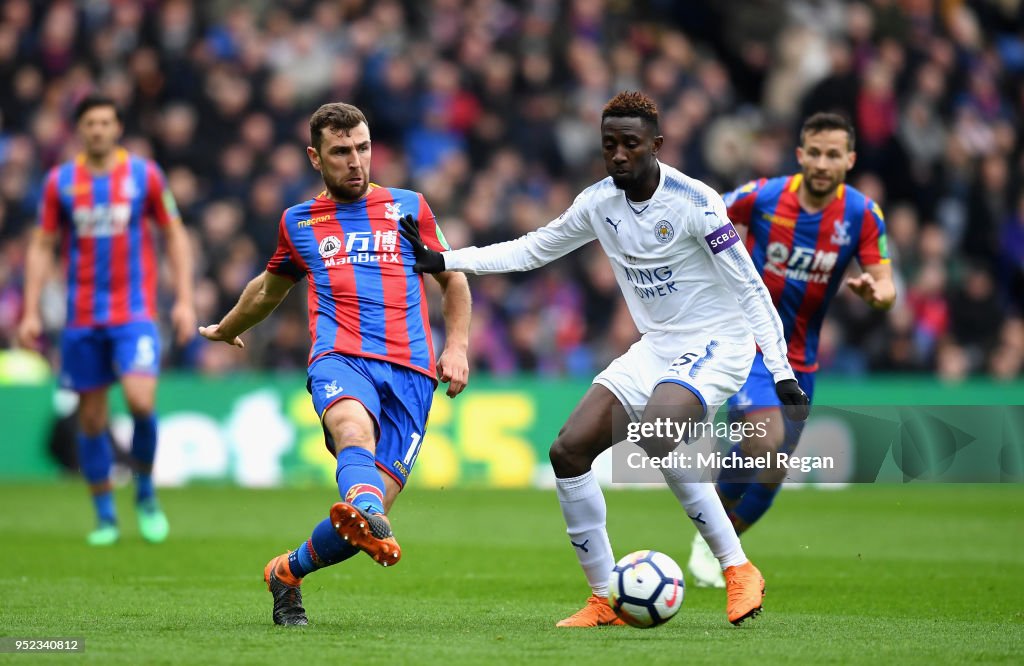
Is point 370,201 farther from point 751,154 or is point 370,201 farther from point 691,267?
point 751,154

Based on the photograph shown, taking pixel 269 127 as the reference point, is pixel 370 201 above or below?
below

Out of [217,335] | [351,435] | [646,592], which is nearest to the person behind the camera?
[351,435]

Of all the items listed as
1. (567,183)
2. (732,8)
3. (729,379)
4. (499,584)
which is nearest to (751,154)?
(567,183)

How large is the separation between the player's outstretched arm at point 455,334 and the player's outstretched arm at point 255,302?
750mm

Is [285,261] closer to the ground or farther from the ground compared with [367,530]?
farther from the ground

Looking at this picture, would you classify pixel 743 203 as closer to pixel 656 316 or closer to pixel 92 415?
pixel 656 316

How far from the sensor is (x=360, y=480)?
6625mm

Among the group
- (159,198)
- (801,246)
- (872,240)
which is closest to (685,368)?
(801,246)

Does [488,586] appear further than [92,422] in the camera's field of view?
No

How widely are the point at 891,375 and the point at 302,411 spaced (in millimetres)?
6531

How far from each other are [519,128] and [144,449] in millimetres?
9207

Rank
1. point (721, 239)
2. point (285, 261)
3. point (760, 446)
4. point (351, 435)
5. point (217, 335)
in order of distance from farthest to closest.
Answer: point (760, 446) → point (217, 335) → point (285, 261) → point (721, 239) → point (351, 435)

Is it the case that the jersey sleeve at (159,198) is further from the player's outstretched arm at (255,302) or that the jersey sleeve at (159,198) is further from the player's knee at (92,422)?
the player's outstretched arm at (255,302)

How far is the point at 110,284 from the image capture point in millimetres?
11453
